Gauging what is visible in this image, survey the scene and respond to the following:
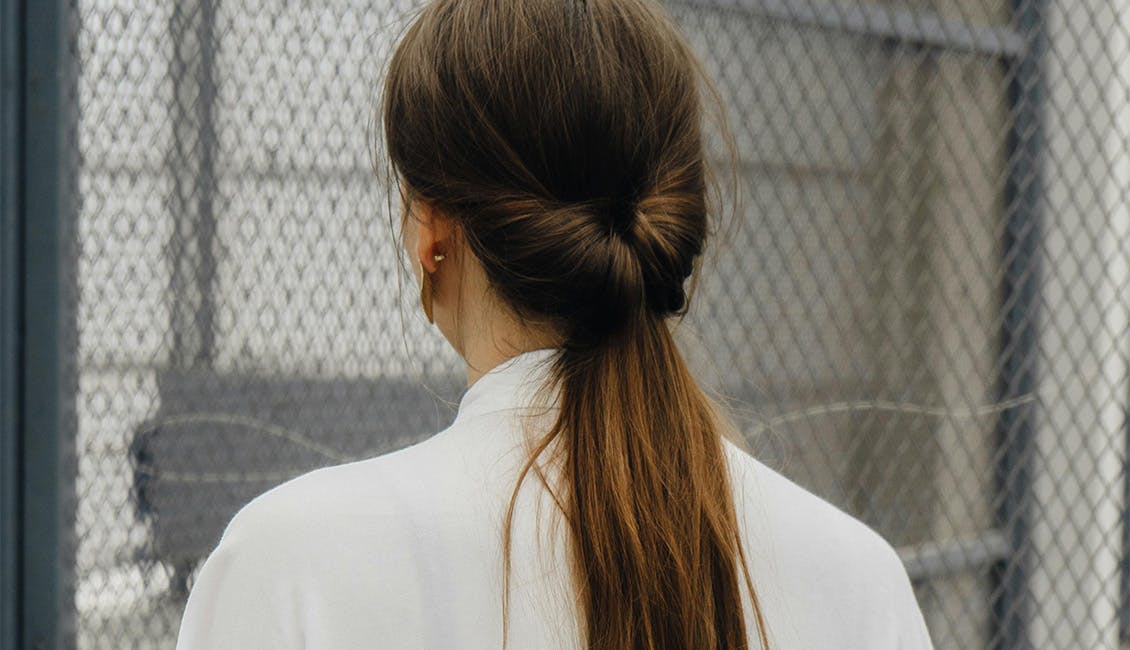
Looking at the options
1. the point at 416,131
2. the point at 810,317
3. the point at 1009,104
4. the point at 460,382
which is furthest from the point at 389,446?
the point at 1009,104

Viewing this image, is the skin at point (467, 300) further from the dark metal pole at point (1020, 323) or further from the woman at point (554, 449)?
Answer: the dark metal pole at point (1020, 323)

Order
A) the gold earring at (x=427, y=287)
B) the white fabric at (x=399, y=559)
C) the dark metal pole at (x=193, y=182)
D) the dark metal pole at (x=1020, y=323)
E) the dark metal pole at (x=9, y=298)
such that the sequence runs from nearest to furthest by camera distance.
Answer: the white fabric at (x=399, y=559) → the gold earring at (x=427, y=287) → the dark metal pole at (x=9, y=298) → the dark metal pole at (x=193, y=182) → the dark metal pole at (x=1020, y=323)

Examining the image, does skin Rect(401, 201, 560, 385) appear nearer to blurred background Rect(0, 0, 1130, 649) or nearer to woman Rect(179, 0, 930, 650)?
woman Rect(179, 0, 930, 650)

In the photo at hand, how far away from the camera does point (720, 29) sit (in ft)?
6.17

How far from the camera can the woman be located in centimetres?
59

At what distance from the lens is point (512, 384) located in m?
0.65

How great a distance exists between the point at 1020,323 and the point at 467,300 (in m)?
1.74

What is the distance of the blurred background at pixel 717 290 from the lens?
4.00ft

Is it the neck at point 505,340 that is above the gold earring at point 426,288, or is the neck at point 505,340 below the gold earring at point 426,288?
below

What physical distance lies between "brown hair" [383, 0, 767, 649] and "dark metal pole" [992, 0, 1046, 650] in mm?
1636

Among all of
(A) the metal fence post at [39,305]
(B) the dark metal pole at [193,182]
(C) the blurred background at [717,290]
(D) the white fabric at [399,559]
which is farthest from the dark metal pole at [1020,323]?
(D) the white fabric at [399,559]

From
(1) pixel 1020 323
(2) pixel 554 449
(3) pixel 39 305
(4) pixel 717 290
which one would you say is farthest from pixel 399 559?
(1) pixel 1020 323

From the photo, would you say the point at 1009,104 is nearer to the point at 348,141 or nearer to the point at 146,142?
the point at 348,141

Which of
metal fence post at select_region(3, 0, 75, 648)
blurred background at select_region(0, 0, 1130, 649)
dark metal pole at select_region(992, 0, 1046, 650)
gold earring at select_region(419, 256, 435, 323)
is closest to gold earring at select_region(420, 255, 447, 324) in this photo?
gold earring at select_region(419, 256, 435, 323)
